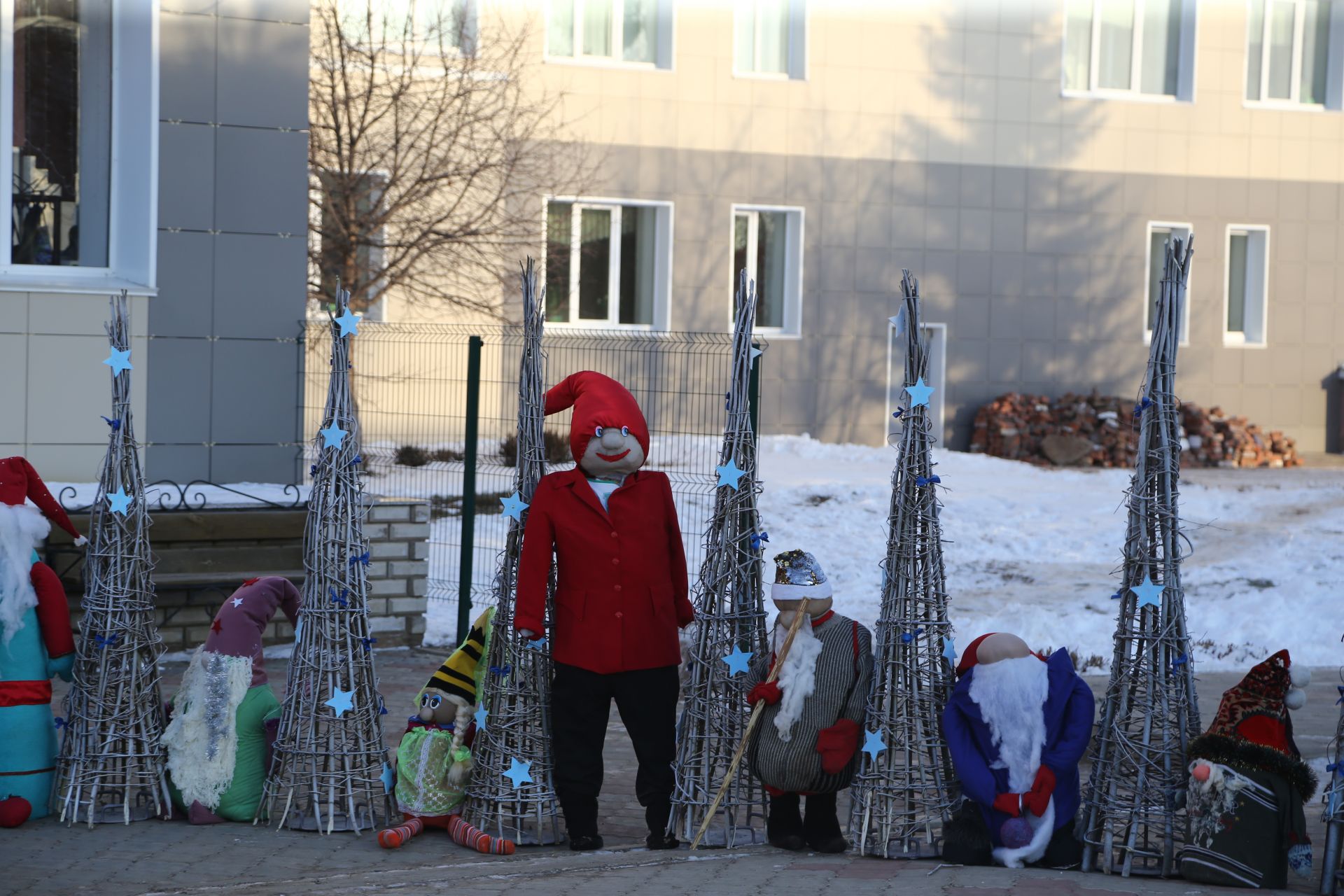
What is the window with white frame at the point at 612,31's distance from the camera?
18.5m

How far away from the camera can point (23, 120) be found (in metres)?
9.00

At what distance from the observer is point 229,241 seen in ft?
30.6

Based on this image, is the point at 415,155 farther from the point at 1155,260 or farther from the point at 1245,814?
the point at 1245,814

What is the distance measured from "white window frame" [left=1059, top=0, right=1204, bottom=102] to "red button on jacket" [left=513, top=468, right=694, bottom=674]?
1634 centimetres

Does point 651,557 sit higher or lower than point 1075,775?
higher

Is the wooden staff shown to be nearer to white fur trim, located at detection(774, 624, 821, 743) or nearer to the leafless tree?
white fur trim, located at detection(774, 624, 821, 743)

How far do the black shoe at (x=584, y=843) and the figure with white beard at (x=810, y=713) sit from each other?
2.11 ft

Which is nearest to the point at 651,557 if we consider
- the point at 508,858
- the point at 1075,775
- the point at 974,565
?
the point at 508,858

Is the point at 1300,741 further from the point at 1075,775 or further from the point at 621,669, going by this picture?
the point at 621,669

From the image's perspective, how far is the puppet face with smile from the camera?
5566mm

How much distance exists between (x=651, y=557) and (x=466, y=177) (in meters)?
10.8

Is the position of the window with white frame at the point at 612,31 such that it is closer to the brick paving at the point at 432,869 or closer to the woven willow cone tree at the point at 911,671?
the woven willow cone tree at the point at 911,671

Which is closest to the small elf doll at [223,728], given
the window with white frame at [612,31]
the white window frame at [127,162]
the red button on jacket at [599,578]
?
the red button on jacket at [599,578]

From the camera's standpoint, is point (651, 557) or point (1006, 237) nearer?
point (651, 557)
